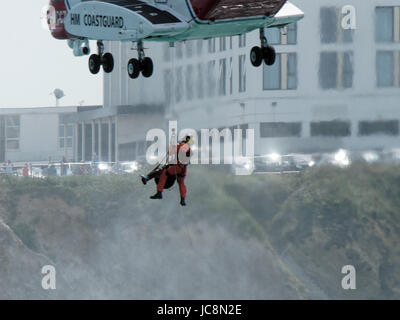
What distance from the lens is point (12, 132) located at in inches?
7515

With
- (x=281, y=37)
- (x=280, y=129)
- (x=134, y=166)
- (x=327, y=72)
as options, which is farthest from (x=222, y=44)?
(x=281, y=37)

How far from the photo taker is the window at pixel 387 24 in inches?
5340

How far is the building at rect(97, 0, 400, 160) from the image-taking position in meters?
121

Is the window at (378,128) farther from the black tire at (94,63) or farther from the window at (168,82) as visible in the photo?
the black tire at (94,63)

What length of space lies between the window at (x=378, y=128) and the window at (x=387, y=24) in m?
11.0

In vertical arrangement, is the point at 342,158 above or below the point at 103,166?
above

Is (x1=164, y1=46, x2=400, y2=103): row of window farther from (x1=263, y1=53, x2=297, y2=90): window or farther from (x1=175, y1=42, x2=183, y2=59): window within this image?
(x1=175, y1=42, x2=183, y2=59): window

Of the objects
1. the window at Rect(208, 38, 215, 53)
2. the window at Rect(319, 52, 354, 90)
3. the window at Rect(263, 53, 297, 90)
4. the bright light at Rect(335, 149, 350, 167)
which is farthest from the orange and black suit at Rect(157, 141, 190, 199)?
the window at Rect(263, 53, 297, 90)

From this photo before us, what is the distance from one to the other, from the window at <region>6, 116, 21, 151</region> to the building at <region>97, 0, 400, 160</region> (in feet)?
176

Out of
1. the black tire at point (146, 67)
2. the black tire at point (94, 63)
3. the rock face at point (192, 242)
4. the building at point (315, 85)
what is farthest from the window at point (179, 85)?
the rock face at point (192, 242)

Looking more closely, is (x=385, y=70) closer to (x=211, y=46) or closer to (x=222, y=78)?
(x=222, y=78)

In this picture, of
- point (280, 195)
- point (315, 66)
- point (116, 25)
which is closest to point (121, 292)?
point (280, 195)

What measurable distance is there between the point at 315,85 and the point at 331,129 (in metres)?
7.05
